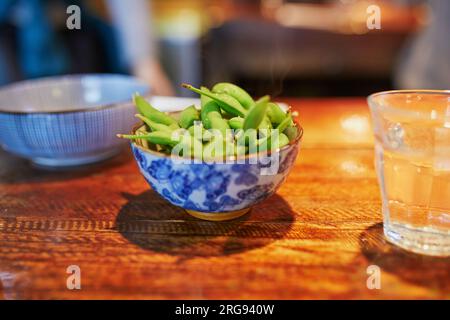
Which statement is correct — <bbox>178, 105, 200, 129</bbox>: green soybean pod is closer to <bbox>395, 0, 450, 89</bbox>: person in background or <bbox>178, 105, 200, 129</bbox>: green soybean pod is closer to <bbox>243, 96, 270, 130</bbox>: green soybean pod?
<bbox>243, 96, 270, 130</bbox>: green soybean pod

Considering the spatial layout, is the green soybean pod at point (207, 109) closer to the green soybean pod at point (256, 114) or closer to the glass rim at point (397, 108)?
the green soybean pod at point (256, 114)

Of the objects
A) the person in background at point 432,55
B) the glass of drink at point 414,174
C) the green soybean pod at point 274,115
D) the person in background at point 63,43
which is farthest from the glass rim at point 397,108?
A: the person in background at point 432,55

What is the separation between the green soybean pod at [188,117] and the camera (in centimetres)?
56

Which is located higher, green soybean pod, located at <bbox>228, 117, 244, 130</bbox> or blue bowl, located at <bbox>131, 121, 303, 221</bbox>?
green soybean pod, located at <bbox>228, 117, 244, 130</bbox>

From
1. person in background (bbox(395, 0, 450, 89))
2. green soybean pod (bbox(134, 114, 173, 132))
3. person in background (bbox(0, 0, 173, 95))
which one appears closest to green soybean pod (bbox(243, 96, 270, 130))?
green soybean pod (bbox(134, 114, 173, 132))

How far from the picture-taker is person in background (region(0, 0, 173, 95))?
1562mm

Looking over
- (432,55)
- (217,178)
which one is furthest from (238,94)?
(432,55)

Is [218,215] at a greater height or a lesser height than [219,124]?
lesser

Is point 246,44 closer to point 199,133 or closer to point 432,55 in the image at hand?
point 432,55

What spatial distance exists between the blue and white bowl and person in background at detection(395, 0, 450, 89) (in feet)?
5.79

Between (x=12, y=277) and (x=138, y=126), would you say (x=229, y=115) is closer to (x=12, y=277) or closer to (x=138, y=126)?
(x=138, y=126)

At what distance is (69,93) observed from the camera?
0.91 m

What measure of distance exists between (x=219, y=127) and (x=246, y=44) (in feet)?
7.32
